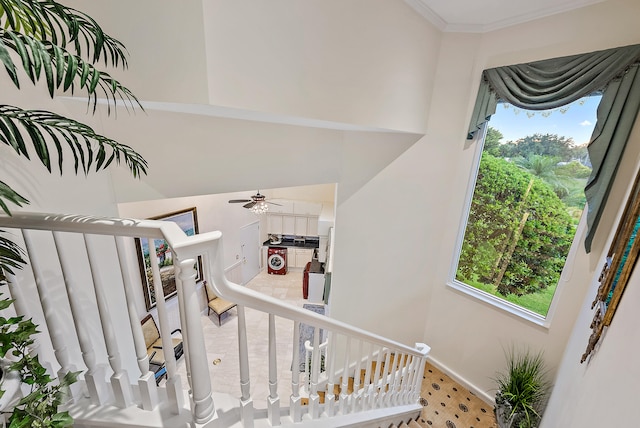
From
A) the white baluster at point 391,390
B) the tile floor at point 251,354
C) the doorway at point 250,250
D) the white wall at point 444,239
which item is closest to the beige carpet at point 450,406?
the white wall at point 444,239

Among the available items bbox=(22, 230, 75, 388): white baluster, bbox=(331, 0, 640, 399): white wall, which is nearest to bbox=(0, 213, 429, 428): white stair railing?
bbox=(22, 230, 75, 388): white baluster

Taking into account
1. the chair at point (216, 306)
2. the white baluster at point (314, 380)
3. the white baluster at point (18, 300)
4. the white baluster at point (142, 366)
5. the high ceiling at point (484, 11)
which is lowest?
the chair at point (216, 306)

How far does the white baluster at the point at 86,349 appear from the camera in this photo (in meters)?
0.88

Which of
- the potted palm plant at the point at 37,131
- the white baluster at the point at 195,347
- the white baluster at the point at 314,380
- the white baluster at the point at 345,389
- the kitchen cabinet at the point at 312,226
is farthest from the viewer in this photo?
the kitchen cabinet at the point at 312,226

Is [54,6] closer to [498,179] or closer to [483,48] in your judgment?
[483,48]

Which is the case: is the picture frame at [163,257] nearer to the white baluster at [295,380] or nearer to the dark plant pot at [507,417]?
the white baluster at [295,380]

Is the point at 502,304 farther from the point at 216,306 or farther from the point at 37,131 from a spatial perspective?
the point at 216,306

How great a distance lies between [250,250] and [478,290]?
4.87 meters

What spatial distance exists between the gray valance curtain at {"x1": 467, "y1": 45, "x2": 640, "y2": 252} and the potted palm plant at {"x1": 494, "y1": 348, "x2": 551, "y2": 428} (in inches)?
49.4

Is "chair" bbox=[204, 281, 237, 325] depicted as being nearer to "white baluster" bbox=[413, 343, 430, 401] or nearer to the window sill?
"white baluster" bbox=[413, 343, 430, 401]

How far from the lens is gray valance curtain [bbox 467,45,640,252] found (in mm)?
1894

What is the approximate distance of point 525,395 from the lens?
2.37 metres

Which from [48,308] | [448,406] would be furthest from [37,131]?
[448,406]

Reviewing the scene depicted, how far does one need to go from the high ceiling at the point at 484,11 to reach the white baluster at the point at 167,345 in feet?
8.09
